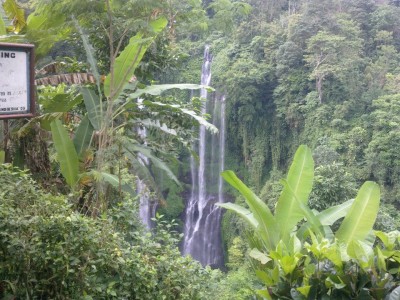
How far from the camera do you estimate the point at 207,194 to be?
739 inches

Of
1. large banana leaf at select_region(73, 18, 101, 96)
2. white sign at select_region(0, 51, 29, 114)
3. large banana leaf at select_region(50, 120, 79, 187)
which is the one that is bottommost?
large banana leaf at select_region(50, 120, 79, 187)

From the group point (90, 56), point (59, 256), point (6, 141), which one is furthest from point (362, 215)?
point (6, 141)

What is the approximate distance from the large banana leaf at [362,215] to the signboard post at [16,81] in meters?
1.82

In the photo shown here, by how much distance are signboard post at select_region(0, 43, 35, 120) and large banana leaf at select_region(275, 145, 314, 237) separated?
165 centimetres

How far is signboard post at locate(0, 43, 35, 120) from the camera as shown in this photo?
5.34 feet

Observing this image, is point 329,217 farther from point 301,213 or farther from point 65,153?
point 65,153

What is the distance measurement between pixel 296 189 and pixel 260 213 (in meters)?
0.36

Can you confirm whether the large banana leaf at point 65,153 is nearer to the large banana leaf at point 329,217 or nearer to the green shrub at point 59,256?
the green shrub at point 59,256

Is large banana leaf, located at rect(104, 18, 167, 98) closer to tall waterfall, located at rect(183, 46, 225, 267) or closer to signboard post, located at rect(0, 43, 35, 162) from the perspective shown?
signboard post, located at rect(0, 43, 35, 162)

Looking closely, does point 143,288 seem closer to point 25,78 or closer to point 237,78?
point 25,78

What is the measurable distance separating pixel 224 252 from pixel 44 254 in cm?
1596

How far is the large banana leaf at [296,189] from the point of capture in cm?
283

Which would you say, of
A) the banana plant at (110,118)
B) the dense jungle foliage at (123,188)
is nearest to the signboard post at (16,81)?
the dense jungle foliage at (123,188)

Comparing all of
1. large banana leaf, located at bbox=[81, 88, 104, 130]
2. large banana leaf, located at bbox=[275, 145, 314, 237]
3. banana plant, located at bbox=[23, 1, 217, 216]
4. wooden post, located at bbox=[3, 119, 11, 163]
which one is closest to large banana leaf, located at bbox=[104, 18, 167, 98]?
banana plant, located at bbox=[23, 1, 217, 216]
